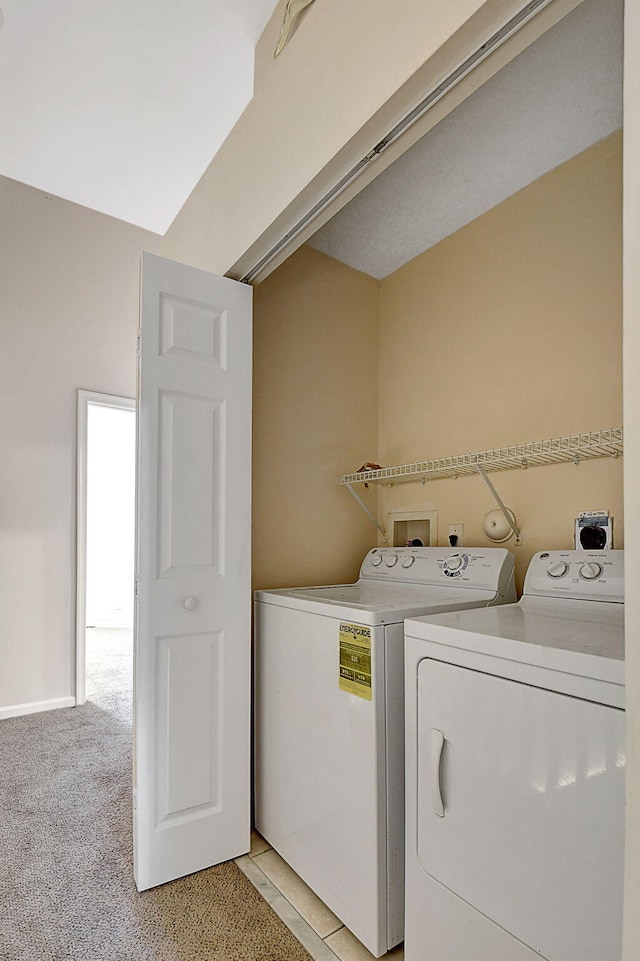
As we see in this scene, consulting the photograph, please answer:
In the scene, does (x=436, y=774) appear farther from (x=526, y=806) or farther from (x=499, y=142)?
(x=499, y=142)

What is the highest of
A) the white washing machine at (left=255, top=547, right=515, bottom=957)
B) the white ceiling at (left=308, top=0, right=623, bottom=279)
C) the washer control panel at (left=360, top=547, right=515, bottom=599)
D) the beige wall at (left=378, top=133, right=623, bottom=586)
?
the white ceiling at (left=308, top=0, right=623, bottom=279)

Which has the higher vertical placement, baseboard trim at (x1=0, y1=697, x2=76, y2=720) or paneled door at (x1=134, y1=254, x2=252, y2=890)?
paneled door at (x1=134, y1=254, x2=252, y2=890)

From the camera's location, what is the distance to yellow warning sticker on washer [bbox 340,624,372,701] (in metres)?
1.45

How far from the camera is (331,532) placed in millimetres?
2410

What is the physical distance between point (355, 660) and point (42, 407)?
2.72m

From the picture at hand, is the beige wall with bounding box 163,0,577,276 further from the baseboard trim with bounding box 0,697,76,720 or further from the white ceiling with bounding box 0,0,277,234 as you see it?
the baseboard trim with bounding box 0,697,76,720

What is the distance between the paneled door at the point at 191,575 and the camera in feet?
5.61

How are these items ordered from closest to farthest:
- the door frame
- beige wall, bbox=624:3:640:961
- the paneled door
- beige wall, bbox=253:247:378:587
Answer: beige wall, bbox=624:3:640:961 → the paneled door → beige wall, bbox=253:247:378:587 → the door frame

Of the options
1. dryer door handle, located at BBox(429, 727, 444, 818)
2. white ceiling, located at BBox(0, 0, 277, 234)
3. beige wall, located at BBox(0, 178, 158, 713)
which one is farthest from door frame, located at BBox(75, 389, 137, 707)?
dryer door handle, located at BBox(429, 727, 444, 818)

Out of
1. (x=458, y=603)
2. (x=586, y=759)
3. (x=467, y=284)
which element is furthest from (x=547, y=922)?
(x=467, y=284)

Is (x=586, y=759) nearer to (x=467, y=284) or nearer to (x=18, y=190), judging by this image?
(x=467, y=284)

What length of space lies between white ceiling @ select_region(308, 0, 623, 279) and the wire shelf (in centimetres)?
97

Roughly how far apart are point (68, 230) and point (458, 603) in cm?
337

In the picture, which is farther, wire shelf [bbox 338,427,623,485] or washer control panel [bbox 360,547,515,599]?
washer control panel [bbox 360,547,515,599]
